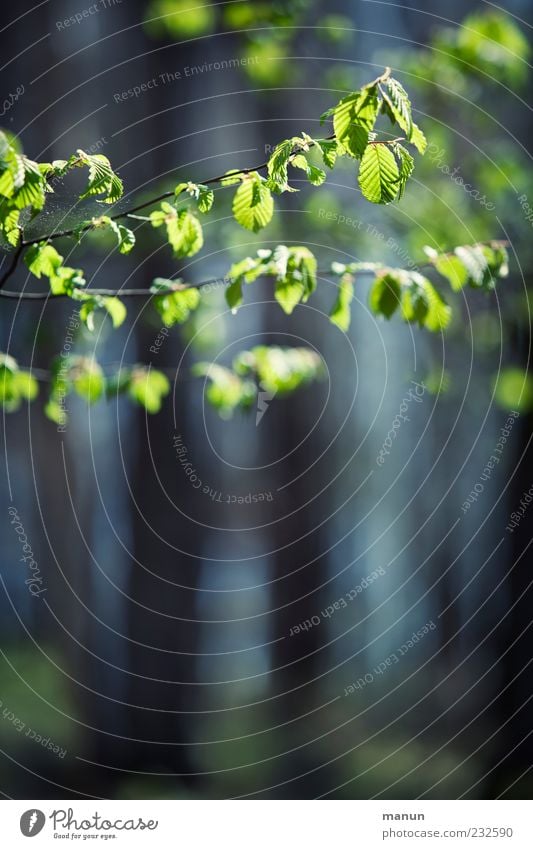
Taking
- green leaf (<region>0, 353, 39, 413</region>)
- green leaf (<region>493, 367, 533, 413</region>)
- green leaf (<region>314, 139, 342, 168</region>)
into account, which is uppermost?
green leaf (<region>493, 367, 533, 413</region>)

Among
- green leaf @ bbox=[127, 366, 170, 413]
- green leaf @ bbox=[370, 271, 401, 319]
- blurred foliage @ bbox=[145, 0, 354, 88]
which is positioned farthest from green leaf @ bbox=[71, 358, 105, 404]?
blurred foliage @ bbox=[145, 0, 354, 88]

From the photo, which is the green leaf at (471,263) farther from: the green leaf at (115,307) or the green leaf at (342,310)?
the green leaf at (115,307)

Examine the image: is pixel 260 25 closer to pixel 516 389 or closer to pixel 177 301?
pixel 516 389

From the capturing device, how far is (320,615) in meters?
2.44

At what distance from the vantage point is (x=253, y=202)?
2.37 feet

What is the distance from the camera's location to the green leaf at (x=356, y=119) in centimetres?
59

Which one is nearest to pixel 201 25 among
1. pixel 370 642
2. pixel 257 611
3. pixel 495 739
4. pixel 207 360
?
pixel 207 360

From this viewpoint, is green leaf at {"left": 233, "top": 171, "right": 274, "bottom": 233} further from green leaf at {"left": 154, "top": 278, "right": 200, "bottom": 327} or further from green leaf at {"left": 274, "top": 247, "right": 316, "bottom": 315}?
green leaf at {"left": 154, "top": 278, "right": 200, "bottom": 327}

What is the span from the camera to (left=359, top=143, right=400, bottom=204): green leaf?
0.65 metres

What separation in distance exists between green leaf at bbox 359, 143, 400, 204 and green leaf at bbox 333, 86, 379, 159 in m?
0.03

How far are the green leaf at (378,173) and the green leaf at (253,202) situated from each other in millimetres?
106

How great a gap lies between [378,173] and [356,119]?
7 cm

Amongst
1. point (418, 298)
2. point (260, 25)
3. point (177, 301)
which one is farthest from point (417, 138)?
point (260, 25)
